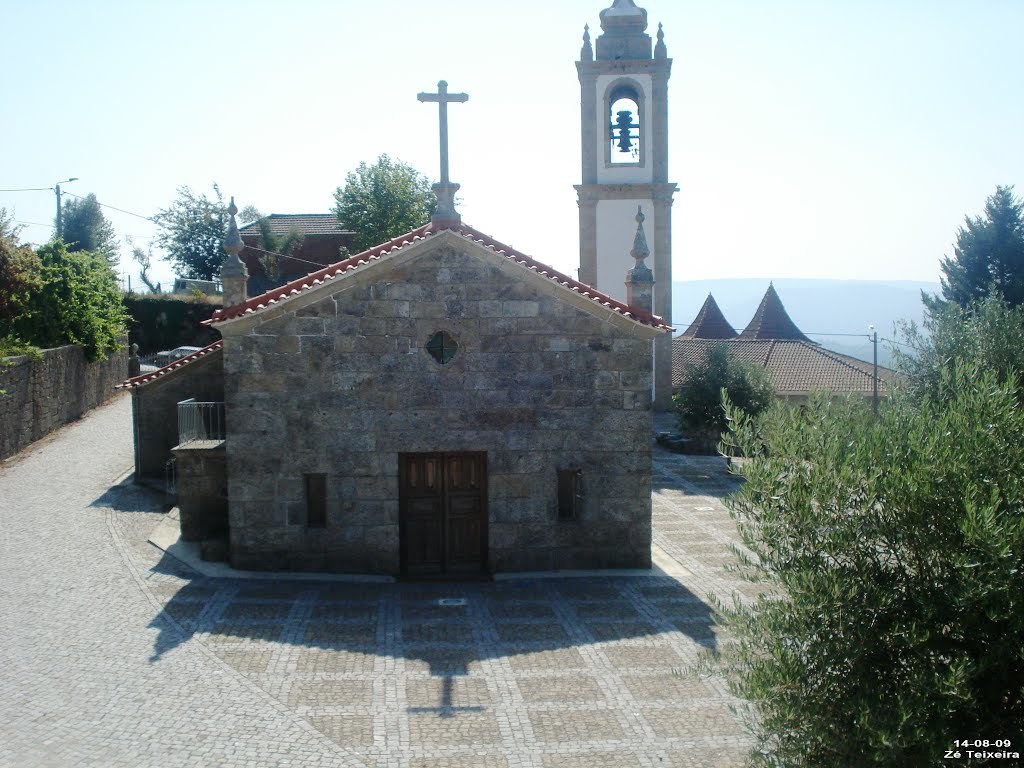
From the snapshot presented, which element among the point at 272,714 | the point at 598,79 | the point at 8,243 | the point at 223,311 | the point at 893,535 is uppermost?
the point at 598,79

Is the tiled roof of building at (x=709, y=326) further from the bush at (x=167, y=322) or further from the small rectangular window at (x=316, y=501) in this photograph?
the small rectangular window at (x=316, y=501)

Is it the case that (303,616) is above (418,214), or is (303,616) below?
below

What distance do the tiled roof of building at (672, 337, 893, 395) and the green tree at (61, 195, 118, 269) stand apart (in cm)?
3499

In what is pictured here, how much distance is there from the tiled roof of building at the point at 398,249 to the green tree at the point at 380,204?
97.4 feet

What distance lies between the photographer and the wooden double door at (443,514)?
14.0m

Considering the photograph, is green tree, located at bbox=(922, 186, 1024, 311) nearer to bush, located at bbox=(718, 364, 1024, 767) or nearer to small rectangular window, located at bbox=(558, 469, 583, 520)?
small rectangular window, located at bbox=(558, 469, 583, 520)

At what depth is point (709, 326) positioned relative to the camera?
4731 cm

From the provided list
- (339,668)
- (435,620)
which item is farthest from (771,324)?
(339,668)

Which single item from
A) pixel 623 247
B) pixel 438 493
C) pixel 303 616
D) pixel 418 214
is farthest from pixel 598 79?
pixel 303 616

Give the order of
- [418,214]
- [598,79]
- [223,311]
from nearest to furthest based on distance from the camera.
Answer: [223,311], [598,79], [418,214]

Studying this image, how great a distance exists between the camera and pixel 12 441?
1989 cm

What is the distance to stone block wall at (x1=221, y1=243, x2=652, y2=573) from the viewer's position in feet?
44.2

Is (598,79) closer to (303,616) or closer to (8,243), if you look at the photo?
(8,243)

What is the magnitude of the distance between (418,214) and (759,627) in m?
39.8
